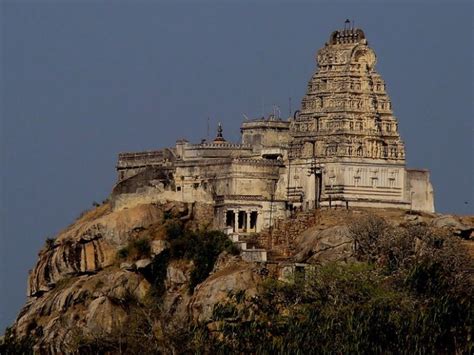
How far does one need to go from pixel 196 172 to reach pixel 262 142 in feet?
20.8

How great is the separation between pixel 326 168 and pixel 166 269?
1048 cm

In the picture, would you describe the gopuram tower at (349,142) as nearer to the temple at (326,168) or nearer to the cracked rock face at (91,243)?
the temple at (326,168)

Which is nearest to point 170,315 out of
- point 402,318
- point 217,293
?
point 217,293

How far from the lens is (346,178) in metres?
158

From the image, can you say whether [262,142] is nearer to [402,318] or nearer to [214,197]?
[214,197]

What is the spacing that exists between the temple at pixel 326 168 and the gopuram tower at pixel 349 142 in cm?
6

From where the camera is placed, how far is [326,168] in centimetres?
15838

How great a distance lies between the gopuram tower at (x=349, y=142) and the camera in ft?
518

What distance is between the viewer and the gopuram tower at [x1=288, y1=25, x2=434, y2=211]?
518ft

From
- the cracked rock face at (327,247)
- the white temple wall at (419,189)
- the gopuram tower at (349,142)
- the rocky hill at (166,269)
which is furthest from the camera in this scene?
the white temple wall at (419,189)

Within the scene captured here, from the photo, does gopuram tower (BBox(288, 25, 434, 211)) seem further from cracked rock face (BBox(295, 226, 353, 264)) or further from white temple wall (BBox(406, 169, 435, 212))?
cracked rock face (BBox(295, 226, 353, 264))

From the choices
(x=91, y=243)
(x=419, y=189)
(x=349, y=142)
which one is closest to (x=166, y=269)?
(x=91, y=243)

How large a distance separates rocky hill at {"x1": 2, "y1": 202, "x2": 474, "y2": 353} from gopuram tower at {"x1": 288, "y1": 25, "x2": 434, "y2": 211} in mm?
2117

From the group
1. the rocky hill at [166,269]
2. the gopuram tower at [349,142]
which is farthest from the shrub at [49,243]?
the gopuram tower at [349,142]
